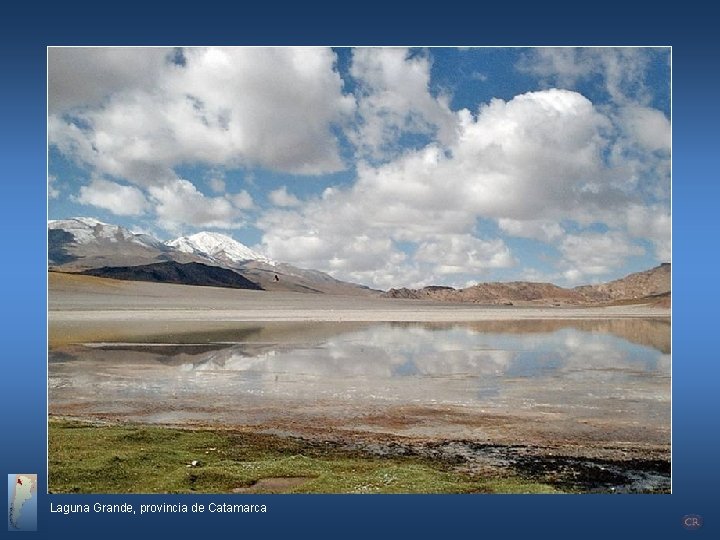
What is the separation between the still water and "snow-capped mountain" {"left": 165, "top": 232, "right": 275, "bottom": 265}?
139 inches

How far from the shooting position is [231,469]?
1184cm

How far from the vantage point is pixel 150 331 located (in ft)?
93.9

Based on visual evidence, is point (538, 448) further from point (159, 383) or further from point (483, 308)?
point (483, 308)

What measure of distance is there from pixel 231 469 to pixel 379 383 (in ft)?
21.8

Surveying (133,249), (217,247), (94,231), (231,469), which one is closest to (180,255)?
(133,249)

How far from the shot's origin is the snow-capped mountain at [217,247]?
21.2 m

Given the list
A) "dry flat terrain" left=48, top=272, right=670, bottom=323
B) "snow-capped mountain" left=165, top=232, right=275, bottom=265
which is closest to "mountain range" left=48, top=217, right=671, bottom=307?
"snow-capped mountain" left=165, top=232, right=275, bottom=265

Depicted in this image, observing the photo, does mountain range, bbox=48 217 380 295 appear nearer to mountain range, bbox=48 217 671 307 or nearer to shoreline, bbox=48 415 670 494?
mountain range, bbox=48 217 671 307

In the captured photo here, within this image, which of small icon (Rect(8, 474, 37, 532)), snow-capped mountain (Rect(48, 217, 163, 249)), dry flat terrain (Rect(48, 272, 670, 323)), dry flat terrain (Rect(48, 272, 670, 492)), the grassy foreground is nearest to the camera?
small icon (Rect(8, 474, 37, 532))

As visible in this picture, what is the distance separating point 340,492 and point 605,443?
6.18 metres

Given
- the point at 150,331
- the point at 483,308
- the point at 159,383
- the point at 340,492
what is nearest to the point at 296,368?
the point at 159,383

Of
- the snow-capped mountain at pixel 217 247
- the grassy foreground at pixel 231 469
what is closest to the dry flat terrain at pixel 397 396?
the grassy foreground at pixel 231 469

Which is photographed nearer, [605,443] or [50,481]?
[50,481]

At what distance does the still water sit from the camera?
14.5 metres
